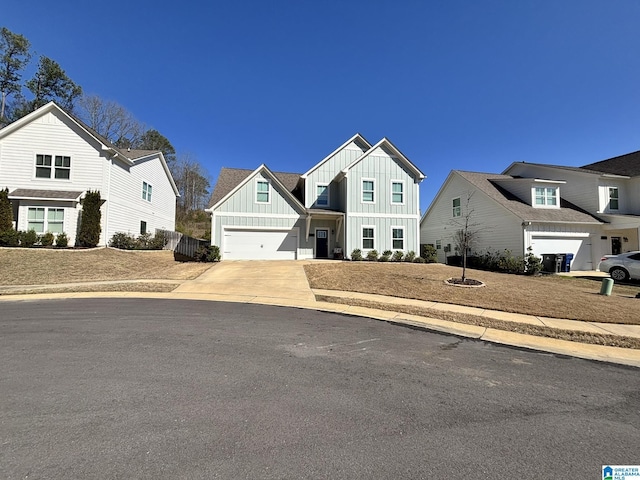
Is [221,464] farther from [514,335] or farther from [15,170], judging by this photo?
[15,170]

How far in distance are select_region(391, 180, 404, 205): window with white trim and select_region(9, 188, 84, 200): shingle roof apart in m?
20.2

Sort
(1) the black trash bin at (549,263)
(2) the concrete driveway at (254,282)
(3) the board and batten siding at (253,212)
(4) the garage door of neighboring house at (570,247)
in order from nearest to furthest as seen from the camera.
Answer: (2) the concrete driveway at (254,282)
(1) the black trash bin at (549,263)
(4) the garage door of neighboring house at (570,247)
(3) the board and batten siding at (253,212)

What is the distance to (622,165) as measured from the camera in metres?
24.2

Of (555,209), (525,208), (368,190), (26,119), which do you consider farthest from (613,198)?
(26,119)

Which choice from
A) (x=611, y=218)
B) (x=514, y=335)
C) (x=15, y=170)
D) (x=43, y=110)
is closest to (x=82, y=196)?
(x=15, y=170)

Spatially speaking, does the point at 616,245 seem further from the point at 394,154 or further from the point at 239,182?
the point at 239,182

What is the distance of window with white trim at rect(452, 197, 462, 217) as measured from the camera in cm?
2531

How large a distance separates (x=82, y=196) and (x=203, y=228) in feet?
75.2

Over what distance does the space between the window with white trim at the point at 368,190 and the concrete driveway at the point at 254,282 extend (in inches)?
293

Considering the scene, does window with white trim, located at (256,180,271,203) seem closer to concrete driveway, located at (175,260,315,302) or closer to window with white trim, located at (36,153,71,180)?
concrete driveway, located at (175,260,315,302)

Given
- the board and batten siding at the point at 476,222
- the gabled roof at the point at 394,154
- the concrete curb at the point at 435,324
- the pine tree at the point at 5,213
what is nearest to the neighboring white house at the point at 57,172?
the pine tree at the point at 5,213

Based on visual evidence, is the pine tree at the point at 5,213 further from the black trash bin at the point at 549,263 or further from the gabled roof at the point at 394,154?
the black trash bin at the point at 549,263

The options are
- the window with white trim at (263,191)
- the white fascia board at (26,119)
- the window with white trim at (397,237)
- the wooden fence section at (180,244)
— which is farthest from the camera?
the wooden fence section at (180,244)

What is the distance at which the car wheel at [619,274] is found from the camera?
16.3 m
